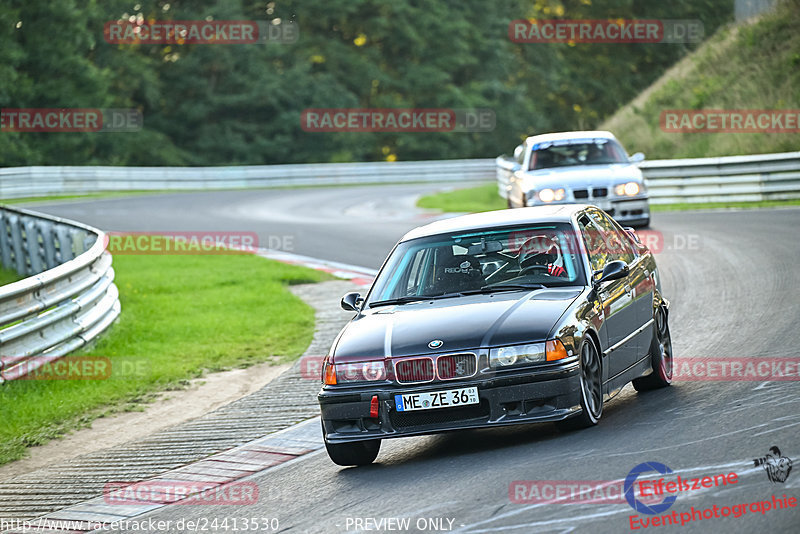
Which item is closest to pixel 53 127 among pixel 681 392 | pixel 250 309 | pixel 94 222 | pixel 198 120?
pixel 198 120

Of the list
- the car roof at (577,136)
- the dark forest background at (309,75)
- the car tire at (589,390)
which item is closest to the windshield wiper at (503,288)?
the car tire at (589,390)

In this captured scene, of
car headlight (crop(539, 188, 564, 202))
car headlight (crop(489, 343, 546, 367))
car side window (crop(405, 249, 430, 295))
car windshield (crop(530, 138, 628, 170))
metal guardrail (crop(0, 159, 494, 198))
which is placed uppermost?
car side window (crop(405, 249, 430, 295))

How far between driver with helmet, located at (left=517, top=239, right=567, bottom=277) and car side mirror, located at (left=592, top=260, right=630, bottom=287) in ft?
0.78

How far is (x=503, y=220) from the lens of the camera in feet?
27.6

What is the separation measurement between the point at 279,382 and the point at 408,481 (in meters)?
4.10

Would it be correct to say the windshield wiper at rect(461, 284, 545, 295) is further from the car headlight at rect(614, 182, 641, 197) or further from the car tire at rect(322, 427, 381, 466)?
the car headlight at rect(614, 182, 641, 197)

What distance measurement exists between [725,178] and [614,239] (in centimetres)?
1603

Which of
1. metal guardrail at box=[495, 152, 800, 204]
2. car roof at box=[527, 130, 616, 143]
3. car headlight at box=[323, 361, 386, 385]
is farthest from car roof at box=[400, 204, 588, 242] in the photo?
metal guardrail at box=[495, 152, 800, 204]

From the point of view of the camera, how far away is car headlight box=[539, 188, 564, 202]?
59.5 ft

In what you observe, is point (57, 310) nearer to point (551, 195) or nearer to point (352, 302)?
point (352, 302)

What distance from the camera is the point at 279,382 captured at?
10742 millimetres

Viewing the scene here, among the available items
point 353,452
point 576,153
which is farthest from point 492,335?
point 576,153

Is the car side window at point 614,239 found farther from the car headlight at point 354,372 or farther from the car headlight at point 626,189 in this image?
the car headlight at point 626,189

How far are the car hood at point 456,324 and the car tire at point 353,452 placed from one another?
1.73 feet
